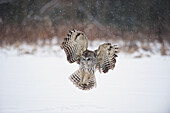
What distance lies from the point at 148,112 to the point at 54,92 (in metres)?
1.36

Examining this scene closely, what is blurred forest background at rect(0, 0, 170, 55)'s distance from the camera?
8250 millimetres

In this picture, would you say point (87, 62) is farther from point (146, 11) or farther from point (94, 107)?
point (146, 11)

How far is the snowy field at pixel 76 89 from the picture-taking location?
391 centimetres

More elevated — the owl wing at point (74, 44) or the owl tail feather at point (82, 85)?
the owl wing at point (74, 44)

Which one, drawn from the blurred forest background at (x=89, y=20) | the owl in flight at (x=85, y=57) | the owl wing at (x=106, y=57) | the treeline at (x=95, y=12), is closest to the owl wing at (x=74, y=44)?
the owl in flight at (x=85, y=57)

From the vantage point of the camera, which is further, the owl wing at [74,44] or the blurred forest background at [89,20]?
the blurred forest background at [89,20]

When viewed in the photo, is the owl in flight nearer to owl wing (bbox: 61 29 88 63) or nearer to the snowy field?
owl wing (bbox: 61 29 88 63)

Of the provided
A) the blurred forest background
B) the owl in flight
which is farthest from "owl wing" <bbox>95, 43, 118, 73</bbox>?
the blurred forest background

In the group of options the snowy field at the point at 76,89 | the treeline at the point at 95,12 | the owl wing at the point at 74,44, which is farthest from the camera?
the treeline at the point at 95,12

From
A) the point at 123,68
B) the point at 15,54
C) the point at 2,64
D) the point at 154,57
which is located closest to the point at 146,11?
the point at 154,57

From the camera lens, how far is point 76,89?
15.9ft

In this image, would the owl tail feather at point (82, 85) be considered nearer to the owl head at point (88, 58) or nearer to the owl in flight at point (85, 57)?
the owl in flight at point (85, 57)

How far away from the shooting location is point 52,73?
590 centimetres

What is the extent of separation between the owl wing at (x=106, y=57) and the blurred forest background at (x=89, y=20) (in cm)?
409
